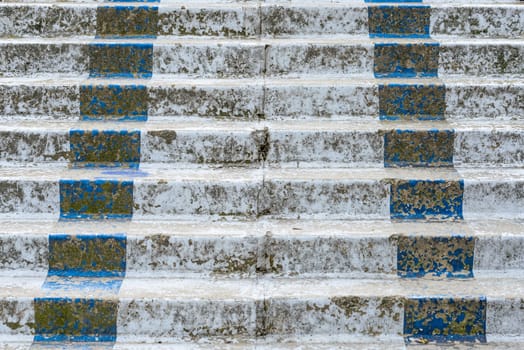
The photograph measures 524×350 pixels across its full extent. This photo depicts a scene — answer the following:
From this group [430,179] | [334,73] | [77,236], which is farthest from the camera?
[334,73]

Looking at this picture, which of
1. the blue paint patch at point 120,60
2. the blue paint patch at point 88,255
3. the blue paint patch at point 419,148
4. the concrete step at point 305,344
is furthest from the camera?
the blue paint patch at point 120,60

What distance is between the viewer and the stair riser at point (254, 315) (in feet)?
7.50

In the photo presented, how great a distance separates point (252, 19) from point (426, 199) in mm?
1258

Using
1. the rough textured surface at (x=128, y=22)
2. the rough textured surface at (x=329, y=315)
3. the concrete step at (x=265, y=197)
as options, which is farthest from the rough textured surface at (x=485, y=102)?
the rough textured surface at (x=128, y=22)

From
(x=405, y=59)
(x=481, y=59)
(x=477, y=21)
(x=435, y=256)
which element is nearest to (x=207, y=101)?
(x=405, y=59)

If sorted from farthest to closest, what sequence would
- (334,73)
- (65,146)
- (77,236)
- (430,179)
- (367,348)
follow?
1. (334,73)
2. (65,146)
3. (430,179)
4. (77,236)
5. (367,348)

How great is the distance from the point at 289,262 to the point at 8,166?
1.22m

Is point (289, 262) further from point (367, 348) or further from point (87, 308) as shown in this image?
point (87, 308)

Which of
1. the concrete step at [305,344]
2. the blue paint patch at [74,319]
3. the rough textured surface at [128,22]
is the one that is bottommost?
the concrete step at [305,344]

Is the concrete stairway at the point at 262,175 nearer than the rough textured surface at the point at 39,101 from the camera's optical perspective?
Yes

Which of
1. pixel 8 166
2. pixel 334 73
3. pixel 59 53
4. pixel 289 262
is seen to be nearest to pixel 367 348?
pixel 289 262

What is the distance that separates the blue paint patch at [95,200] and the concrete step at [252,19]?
3.20ft

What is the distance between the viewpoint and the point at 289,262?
2455 millimetres

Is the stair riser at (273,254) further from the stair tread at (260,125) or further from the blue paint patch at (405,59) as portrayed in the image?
the blue paint patch at (405,59)
